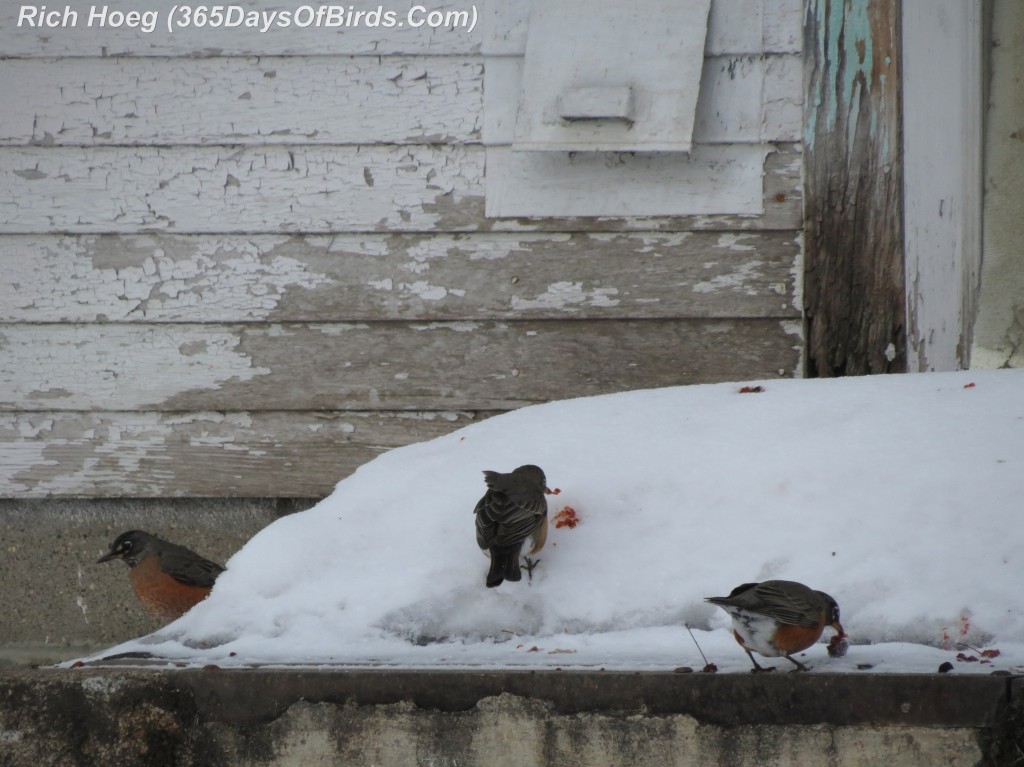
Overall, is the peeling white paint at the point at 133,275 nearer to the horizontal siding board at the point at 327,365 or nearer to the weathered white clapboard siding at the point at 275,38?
the horizontal siding board at the point at 327,365

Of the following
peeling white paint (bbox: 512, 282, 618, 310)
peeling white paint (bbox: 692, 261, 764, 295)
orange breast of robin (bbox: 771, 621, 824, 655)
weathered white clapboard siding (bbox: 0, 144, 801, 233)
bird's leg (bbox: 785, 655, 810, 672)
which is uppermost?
weathered white clapboard siding (bbox: 0, 144, 801, 233)

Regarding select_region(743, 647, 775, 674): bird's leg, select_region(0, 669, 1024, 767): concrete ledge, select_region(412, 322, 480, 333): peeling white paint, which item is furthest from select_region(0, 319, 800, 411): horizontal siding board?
select_region(0, 669, 1024, 767): concrete ledge

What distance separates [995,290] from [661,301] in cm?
188

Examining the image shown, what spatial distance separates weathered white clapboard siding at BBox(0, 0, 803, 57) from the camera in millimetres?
4734

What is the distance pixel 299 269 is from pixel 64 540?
64.8 inches

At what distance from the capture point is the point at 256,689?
9.30ft

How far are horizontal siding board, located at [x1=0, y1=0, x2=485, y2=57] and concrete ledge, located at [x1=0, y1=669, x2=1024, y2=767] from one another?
2.85 meters

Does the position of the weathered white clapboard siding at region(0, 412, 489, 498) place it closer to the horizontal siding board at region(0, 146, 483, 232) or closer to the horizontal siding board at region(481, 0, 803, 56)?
the horizontal siding board at region(0, 146, 483, 232)

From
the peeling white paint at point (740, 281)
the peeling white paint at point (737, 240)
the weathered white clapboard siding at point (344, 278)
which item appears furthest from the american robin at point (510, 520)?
the peeling white paint at point (737, 240)

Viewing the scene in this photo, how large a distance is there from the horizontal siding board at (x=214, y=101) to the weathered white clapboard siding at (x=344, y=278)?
1.47 ft

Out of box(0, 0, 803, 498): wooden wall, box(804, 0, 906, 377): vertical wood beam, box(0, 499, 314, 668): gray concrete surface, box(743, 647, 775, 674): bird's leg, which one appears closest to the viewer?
box(743, 647, 775, 674): bird's leg

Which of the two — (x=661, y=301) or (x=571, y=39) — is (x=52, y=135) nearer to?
(x=571, y=39)

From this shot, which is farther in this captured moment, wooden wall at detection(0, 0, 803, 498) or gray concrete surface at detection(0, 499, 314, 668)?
gray concrete surface at detection(0, 499, 314, 668)

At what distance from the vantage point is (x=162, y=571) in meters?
4.75
